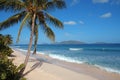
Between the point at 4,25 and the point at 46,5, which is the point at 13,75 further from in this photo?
the point at 46,5

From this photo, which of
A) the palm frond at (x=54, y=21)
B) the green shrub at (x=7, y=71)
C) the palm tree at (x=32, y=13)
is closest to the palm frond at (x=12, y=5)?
the palm tree at (x=32, y=13)

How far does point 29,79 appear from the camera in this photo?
9.05 m

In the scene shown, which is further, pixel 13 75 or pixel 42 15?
pixel 42 15

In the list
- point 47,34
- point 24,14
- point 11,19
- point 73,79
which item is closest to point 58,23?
point 47,34

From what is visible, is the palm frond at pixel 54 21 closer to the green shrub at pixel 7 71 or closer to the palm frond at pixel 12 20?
the palm frond at pixel 12 20

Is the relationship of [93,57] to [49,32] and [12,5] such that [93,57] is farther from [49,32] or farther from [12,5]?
[12,5]

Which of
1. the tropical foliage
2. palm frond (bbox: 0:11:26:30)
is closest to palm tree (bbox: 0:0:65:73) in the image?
palm frond (bbox: 0:11:26:30)

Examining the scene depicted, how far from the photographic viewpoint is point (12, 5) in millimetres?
9719

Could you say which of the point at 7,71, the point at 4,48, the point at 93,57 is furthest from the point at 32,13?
the point at 93,57

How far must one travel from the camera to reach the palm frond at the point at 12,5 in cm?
944

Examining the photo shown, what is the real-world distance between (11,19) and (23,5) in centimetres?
110

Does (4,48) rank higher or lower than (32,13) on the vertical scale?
lower

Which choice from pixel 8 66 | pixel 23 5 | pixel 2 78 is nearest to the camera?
pixel 2 78

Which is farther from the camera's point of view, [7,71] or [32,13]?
[32,13]
